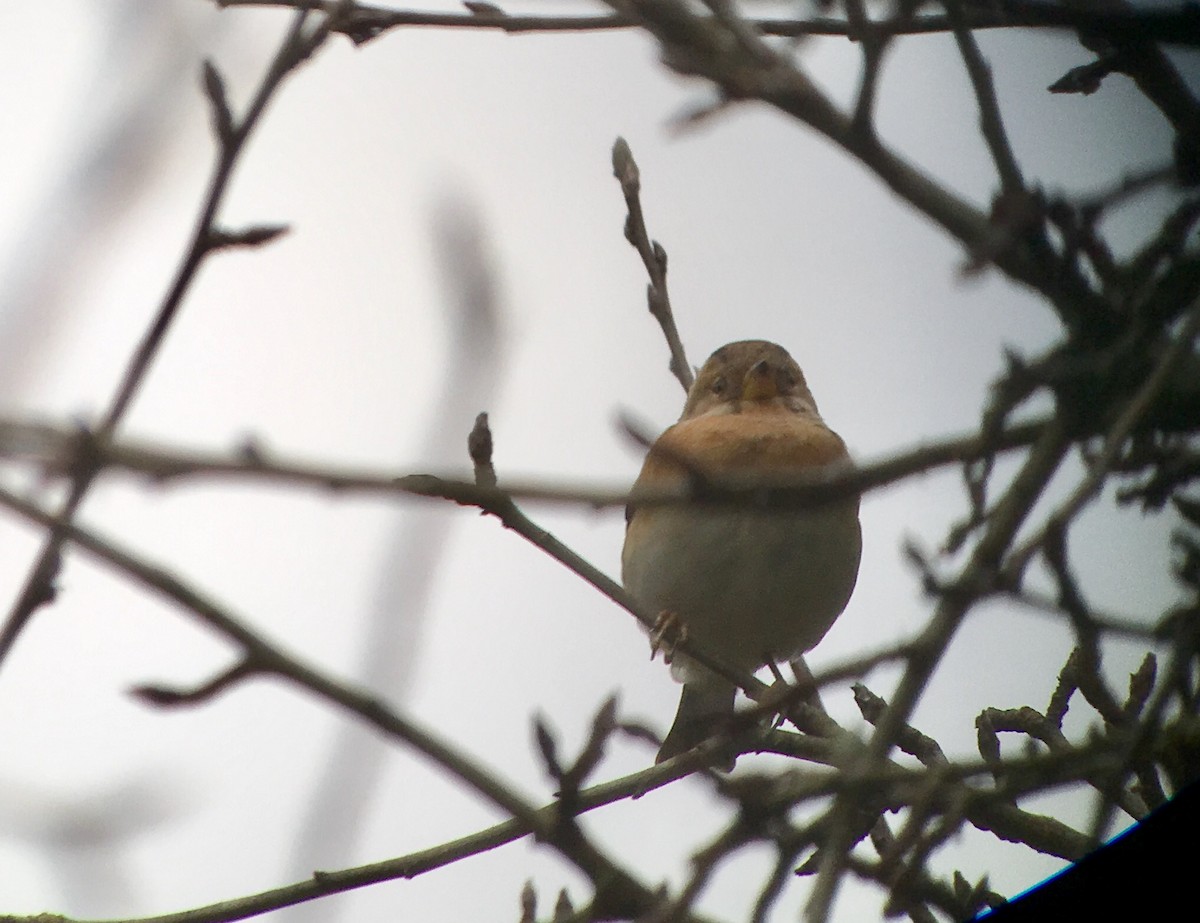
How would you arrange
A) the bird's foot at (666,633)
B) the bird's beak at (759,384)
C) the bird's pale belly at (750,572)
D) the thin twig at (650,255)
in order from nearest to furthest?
the thin twig at (650,255) < the bird's foot at (666,633) < the bird's pale belly at (750,572) < the bird's beak at (759,384)

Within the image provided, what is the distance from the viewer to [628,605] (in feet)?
11.2

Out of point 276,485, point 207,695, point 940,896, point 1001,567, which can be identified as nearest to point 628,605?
point 940,896

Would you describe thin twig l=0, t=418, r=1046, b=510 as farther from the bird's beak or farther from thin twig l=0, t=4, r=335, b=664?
the bird's beak

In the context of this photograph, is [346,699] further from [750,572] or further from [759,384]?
[759,384]

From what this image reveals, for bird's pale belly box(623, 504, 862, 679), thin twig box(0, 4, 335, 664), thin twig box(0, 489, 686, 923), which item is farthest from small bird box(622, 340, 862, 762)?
thin twig box(0, 4, 335, 664)

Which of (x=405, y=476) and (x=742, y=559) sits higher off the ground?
(x=742, y=559)

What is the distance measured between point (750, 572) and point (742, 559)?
0.06 metres

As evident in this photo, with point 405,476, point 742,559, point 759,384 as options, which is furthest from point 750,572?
point 405,476

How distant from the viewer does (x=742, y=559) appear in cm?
524

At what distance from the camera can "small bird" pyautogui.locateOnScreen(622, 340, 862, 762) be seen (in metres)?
5.23

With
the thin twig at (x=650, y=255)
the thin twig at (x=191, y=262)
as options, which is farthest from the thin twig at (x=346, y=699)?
the thin twig at (x=650, y=255)

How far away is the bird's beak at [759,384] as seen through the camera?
6.09 metres

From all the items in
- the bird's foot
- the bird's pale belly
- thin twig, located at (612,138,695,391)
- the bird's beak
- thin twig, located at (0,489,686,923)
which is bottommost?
thin twig, located at (0,489,686,923)

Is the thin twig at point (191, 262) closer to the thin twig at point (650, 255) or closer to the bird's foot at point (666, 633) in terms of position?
the thin twig at point (650, 255)
